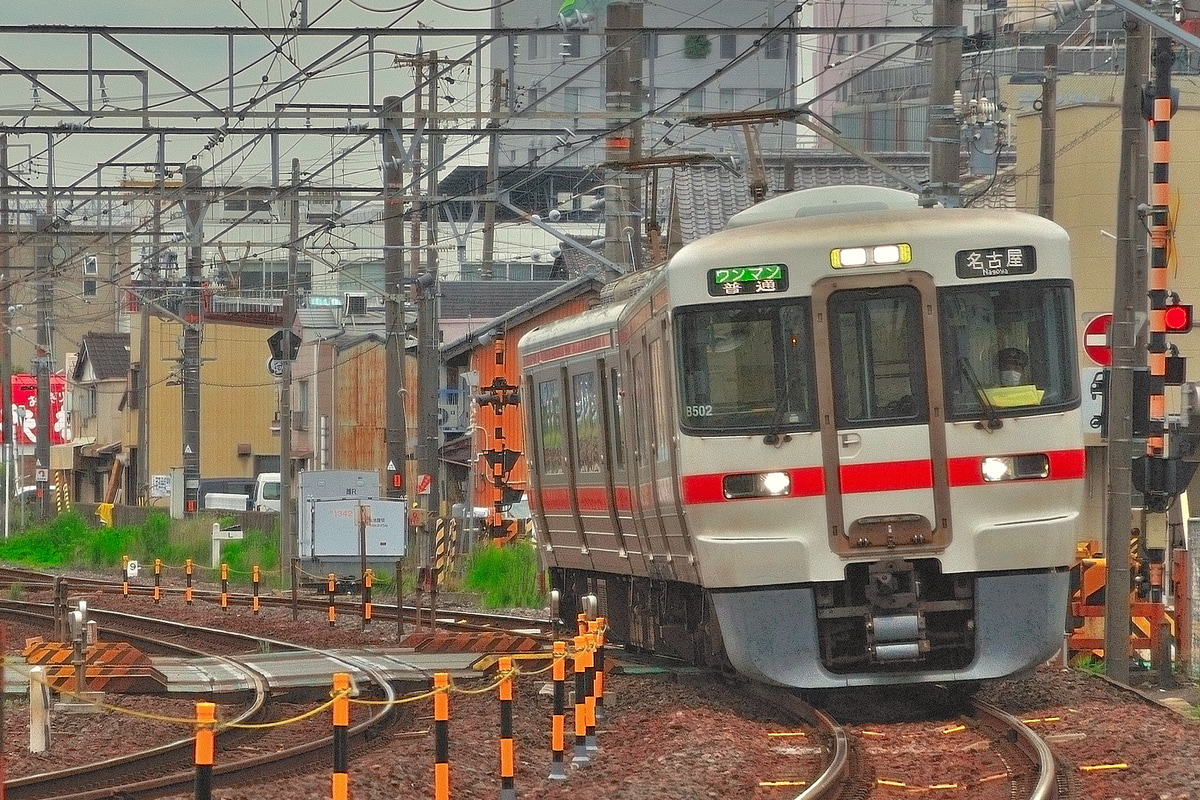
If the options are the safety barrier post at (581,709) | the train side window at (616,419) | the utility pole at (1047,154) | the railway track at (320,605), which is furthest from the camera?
the railway track at (320,605)

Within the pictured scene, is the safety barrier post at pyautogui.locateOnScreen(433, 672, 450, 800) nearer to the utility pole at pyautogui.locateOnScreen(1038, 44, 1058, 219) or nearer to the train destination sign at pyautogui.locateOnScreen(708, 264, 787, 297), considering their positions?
the train destination sign at pyautogui.locateOnScreen(708, 264, 787, 297)

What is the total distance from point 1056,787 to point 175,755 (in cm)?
565

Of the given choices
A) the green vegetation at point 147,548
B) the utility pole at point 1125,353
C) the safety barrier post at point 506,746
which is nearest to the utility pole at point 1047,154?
the utility pole at point 1125,353

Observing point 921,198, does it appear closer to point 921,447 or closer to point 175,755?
point 921,447

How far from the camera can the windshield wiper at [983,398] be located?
1094 centimetres

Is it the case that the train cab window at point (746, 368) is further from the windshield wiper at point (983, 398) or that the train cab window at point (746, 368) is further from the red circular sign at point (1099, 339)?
the red circular sign at point (1099, 339)

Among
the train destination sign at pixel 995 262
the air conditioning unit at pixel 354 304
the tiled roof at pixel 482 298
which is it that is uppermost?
the air conditioning unit at pixel 354 304

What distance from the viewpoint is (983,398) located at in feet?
36.0

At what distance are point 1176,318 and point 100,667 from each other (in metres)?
8.31

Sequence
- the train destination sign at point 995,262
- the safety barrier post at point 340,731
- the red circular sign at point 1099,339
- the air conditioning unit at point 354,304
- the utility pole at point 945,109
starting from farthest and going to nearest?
the air conditioning unit at point 354,304 < the utility pole at point 945,109 < the red circular sign at point 1099,339 < the train destination sign at point 995,262 < the safety barrier post at point 340,731

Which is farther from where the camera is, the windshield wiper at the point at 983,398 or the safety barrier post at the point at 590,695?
the windshield wiper at the point at 983,398

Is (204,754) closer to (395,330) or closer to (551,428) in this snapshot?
(551,428)

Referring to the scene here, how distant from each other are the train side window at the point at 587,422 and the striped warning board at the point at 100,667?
367 centimetres

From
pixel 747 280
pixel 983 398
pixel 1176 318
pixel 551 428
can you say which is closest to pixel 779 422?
pixel 747 280
